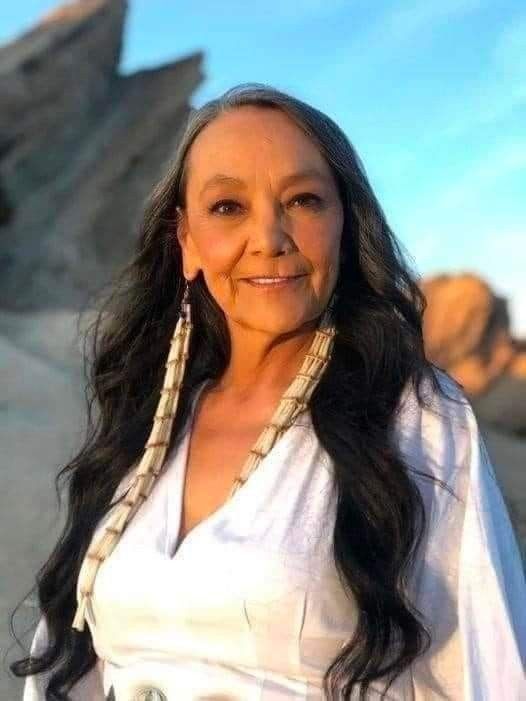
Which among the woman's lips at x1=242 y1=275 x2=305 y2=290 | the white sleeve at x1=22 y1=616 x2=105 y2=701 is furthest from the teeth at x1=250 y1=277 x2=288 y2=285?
the white sleeve at x1=22 y1=616 x2=105 y2=701

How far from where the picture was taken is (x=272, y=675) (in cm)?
197

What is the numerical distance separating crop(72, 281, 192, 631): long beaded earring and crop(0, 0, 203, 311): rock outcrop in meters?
13.0

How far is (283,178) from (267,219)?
9 centimetres

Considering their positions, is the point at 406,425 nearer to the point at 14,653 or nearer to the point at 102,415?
the point at 102,415

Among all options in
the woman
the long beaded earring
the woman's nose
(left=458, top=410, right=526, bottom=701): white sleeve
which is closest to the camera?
(left=458, top=410, right=526, bottom=701): white sleeve

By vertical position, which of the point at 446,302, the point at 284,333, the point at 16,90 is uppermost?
the point at 16,90

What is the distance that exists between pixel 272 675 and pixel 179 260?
114 cm

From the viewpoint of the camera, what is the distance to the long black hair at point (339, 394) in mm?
1956

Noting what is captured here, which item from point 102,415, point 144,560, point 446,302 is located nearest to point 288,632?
point 144,560

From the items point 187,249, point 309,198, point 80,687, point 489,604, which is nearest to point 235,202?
point 309,198

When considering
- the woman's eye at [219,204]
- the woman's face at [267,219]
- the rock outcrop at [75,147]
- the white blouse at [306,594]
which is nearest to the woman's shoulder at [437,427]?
the white blouse at [306,594]

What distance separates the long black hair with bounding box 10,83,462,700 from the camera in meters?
1.96

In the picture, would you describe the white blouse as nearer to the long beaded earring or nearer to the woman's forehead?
the long beaded earring

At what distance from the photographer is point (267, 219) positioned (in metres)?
2.14
